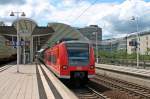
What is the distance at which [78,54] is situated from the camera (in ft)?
80.4

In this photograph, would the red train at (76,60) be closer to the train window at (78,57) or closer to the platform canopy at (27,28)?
the train window at (78,57)

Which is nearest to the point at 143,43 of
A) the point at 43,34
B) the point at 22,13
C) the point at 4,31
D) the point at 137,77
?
the point at 43,34

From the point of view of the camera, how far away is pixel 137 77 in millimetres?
29516

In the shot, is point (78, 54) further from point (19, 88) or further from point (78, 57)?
point (19, 88)

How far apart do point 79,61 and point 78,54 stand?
48 cm

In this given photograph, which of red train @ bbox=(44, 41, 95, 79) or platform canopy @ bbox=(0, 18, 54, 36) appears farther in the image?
platform canopy @ bbox=(0, 18, 54, 36)

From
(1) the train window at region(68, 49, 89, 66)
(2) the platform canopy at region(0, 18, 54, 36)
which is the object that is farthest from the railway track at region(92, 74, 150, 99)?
(2) the platform canopy at region(0, 18, 54, 36)

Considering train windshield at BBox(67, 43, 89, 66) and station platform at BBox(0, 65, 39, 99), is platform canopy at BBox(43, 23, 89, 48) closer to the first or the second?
station platform at BBox(0, 65, 39, 99)

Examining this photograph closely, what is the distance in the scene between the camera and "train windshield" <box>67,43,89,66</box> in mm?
24266

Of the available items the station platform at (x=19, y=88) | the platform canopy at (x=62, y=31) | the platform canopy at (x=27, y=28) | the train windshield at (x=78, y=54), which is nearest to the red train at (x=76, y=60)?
the train windshield at (x=78, y=54)

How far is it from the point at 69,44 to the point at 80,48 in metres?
0.74

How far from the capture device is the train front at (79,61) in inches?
947

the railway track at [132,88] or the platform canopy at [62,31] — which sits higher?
the platform canopy at [62,31]

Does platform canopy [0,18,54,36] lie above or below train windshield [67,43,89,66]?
above
